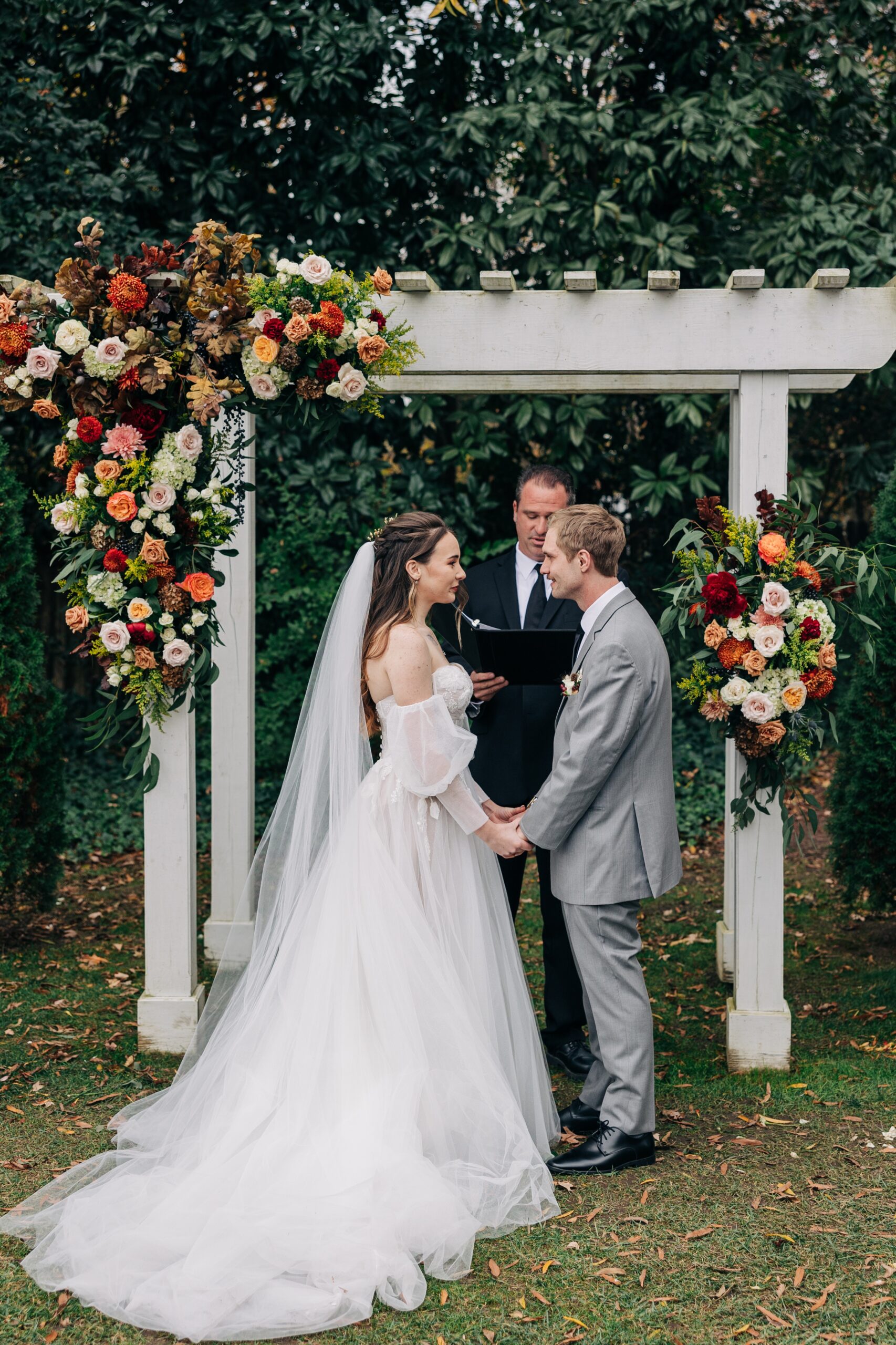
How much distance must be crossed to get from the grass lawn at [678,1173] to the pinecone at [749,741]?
1.25m

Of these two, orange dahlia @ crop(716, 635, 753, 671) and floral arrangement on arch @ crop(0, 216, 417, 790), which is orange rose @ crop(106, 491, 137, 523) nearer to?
floral arrangement on arch @ crop(0, 216, 417, 790)

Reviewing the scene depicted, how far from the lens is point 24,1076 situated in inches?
181

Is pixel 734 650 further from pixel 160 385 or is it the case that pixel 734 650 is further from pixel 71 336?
pixel 71 336

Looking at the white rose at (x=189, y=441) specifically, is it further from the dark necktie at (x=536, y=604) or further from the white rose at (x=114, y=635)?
the dark necktie at (x=536, y=604)

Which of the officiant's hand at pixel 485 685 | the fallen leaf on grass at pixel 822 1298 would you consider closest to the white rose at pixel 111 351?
the officiant's hand at pixel 485 685

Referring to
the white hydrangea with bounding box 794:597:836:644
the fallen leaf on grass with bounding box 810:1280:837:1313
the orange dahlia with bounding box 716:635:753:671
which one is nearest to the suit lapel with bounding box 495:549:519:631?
the orange dahlia with bounding box 716:635:753:671

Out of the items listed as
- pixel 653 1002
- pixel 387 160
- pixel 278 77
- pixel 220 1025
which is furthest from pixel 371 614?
pixel 278 77

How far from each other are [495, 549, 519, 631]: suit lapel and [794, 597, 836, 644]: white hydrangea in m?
1.10

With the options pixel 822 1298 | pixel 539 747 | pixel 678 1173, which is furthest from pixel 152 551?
pixel 822 1298

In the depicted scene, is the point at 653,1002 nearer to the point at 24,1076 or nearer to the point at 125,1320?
the point at 24,1076

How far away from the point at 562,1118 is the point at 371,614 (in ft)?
6.11

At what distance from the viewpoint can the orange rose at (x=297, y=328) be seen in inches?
163

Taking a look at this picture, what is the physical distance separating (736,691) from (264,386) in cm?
199

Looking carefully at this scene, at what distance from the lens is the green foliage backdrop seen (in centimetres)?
745
